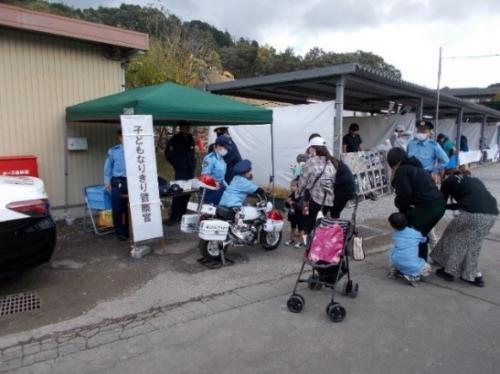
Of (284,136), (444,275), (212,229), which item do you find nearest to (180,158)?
(212,229)

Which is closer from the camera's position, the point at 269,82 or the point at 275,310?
the point at 275,310

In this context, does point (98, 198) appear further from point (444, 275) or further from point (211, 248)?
point (444, 275)

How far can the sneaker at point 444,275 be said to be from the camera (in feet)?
15.4

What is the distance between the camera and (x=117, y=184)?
20.0ft

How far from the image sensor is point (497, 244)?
20.6ft

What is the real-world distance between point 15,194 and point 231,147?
12.9 ft

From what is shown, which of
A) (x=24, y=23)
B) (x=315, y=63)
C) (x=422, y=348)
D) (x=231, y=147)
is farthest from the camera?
(x=315, y=63)

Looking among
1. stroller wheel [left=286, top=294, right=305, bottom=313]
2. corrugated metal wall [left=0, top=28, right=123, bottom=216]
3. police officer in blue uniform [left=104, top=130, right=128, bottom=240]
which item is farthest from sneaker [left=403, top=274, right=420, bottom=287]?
corrugated metal wall [left=0, top=28, right=123, bottom=216]

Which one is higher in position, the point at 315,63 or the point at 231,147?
the point at 315,63

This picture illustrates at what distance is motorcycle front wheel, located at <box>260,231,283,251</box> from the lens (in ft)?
18.5

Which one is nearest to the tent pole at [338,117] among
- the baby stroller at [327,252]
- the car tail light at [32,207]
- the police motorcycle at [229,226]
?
the police motorcycle at [229,226]

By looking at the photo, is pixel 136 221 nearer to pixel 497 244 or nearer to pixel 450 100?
pixel 497 244

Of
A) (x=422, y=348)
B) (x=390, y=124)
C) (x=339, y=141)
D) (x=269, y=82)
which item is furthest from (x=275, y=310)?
(x=390, y=124)

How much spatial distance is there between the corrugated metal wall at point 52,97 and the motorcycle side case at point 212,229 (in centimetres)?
352
